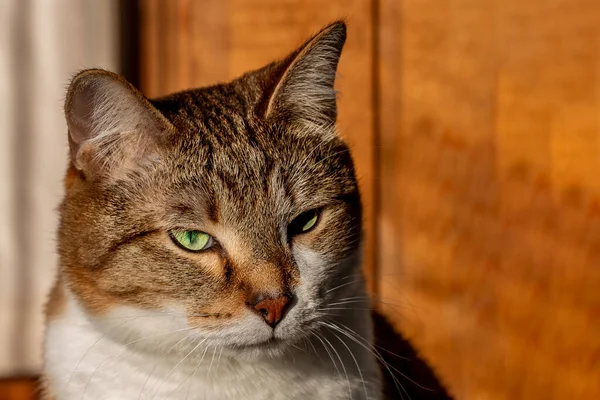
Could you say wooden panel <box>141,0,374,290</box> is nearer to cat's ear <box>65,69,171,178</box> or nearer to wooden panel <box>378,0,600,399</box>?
wooden panel <box>378,0,600,399</box>

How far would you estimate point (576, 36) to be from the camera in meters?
2.58

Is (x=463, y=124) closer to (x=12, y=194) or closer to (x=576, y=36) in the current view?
(x=576, y=36)

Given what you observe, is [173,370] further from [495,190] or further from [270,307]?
[495,190]

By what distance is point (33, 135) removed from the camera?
8.07 feet

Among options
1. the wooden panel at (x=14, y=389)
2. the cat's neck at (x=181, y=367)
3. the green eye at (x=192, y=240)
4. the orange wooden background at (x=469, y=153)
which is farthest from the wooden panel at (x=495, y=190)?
the green eye at (x=192, y=240)

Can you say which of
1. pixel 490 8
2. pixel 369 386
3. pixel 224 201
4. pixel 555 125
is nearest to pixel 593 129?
pixel 555 125

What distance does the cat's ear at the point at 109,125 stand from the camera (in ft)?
4.52

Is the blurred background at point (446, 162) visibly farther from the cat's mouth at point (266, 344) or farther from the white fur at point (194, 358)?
the cat's mouth at point (266, 344)

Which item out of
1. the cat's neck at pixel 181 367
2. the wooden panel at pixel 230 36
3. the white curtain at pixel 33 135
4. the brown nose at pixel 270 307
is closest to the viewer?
the brown nose at pixel 270 307

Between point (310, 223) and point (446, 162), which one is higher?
point (310, 223)

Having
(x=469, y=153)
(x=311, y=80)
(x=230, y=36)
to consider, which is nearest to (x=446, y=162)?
(x=469, y=153)

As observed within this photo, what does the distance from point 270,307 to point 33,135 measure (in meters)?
1.42

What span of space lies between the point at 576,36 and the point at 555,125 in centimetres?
29

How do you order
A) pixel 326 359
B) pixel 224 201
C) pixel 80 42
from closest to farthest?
pixel 224 201 < pixel 326 359 < pixel 80 42
